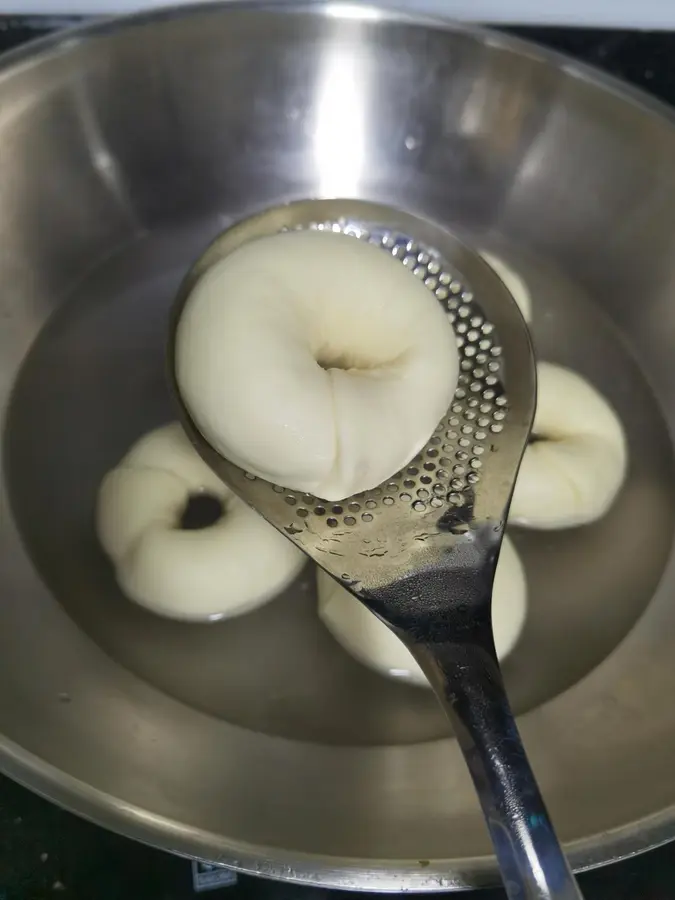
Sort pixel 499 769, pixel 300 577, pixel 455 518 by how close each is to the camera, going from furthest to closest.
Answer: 1. pixel 300 577
2. pixel 455 518
3. pixel 499 769

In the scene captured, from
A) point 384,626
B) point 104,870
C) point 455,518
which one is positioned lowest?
point 104,870

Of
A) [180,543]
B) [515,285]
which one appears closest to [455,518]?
[180,543]

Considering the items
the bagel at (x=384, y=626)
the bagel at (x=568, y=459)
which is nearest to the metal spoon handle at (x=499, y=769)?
the bagel at (x=384, y=626)

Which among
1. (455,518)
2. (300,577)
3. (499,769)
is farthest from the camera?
(300,577)

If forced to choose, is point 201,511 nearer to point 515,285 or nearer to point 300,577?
point 300,577

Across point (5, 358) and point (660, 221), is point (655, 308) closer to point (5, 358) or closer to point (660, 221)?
point (660, 221)

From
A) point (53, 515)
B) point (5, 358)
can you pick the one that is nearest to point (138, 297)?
point (5, 358)

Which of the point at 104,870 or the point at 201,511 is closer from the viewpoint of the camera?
the point at 104,870

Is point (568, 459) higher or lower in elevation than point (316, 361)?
lower
